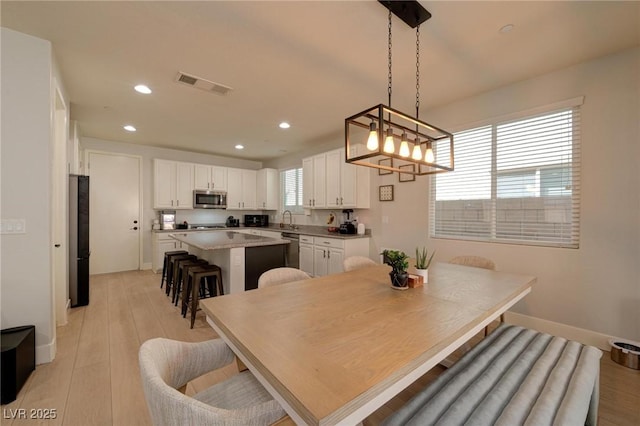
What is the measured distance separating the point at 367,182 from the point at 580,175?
258 centimetres

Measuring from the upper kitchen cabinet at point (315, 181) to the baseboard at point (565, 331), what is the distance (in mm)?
3176

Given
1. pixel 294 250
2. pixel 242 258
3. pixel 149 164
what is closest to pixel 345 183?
pixel 294 250

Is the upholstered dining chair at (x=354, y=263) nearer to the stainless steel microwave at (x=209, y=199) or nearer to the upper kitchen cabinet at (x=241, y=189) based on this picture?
A: the stainless steel microwave at (x=209, y=199)

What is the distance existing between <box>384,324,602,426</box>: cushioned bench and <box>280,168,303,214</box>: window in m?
5.02

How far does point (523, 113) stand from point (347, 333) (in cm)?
315

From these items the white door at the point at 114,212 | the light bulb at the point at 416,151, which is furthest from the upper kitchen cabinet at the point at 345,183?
the white door at the point at 114,212

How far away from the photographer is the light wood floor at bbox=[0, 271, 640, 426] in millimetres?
1682

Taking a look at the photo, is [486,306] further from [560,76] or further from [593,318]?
[560,76]

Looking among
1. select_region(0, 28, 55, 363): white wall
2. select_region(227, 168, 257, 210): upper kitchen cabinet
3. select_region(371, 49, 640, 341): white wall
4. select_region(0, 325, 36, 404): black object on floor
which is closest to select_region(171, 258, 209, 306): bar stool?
select_region(0, 28, 55, 363): white wall

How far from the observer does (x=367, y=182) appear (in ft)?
14.7

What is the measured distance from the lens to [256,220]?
6957mm

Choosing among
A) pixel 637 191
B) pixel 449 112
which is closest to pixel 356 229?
pixel 449 112

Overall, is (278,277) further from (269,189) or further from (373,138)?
(269,189)

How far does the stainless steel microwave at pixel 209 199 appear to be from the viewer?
6.00m
